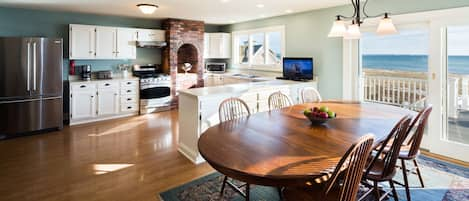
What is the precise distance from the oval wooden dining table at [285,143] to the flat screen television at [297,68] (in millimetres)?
2351

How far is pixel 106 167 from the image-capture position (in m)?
3.50

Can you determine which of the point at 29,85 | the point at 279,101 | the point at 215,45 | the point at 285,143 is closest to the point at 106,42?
the point at 29,85

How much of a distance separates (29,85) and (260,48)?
4751mm

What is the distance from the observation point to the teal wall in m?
4.69

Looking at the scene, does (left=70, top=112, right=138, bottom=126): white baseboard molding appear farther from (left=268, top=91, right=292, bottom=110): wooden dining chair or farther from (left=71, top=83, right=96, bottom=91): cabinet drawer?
(left=268, top=91, right=292, bottom=110): wooden dining chair

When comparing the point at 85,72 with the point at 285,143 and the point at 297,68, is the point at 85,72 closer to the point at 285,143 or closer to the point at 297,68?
the point at 297,68

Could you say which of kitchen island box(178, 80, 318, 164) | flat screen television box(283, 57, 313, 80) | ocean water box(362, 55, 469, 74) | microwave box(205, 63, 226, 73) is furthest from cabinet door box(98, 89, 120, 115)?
ocean water box(362, 55, 469, 74)

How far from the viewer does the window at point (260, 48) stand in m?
6.46

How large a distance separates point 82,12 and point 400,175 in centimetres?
621

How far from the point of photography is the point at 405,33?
423 centimetres

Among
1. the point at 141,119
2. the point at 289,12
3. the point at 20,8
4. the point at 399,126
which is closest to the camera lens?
the point at 399,126

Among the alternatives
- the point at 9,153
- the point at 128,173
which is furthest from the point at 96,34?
the point at 128,173

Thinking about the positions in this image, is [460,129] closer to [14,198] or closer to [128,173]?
[128,173]

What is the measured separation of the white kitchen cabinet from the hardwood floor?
1.69ft
